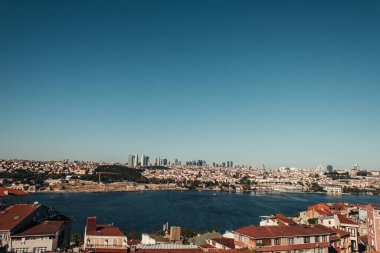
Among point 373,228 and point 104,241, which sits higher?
point 104,241

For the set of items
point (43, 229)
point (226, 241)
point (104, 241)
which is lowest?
point (226, 241)

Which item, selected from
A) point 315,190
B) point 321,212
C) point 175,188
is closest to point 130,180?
point 175,188

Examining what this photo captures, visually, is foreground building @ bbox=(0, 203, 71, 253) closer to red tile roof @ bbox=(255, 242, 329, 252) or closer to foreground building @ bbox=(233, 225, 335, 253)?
foreground building @ bbox=(233, 225, 335, 253)

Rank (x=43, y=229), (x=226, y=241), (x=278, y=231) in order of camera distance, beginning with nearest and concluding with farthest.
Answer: (x=43, y=229) → (x=278, y=231) → (x=226, y=241)

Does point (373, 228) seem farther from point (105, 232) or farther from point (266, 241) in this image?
point (105, 232)

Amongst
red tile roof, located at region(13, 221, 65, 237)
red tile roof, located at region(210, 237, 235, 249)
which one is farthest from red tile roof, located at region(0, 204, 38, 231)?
red tile roof, located at region(210, 237, 235, 249)

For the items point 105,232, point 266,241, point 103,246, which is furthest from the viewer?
point 266,241

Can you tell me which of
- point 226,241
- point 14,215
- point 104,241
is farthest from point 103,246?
point 226,241
